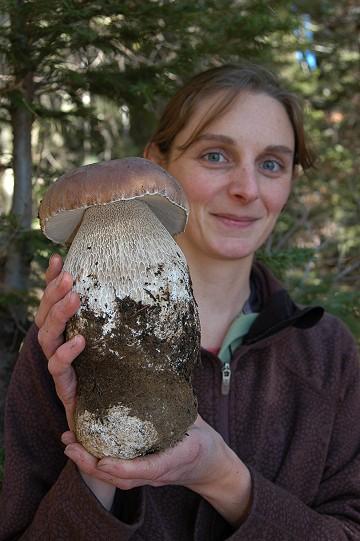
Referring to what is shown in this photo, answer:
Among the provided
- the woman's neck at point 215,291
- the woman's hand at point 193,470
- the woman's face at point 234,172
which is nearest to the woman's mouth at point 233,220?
the woman's face at point 234,172

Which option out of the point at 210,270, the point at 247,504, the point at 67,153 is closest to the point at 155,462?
the point at 247,504

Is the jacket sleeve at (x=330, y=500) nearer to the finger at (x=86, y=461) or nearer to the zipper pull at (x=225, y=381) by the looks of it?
the zipper pull at (x=225, y=381)

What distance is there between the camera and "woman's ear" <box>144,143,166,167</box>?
220cm

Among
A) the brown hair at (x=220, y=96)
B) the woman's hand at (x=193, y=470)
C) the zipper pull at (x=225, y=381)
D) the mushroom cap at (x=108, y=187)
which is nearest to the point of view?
the mushroom cap at (x=108, y=187)

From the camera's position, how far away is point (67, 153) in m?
5.65

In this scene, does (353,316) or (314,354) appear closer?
(314,354)

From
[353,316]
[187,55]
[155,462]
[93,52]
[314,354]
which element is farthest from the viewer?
[353,316]

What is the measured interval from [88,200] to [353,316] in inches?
100.0

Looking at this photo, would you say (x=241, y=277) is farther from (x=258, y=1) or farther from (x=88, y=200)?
(x=258, y=1)

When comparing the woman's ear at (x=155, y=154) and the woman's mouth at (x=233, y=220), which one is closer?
the woman's mouth at (x=233, y=220)

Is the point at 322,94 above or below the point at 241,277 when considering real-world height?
above

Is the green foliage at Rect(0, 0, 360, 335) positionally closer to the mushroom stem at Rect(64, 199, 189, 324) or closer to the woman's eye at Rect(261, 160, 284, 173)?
the woman's eye at Rect(261, 160, 284, 173)

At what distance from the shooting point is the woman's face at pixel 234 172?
1.96 meters

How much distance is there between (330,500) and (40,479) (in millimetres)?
1077
